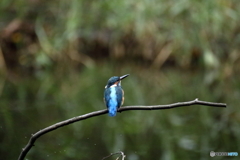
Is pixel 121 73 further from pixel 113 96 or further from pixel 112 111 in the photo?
pixel 112 111

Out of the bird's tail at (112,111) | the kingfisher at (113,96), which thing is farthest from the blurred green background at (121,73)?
the bird's tail at (112,111)

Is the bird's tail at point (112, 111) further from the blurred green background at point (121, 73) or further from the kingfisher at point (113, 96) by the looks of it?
the blurred green background at point (121, 73)

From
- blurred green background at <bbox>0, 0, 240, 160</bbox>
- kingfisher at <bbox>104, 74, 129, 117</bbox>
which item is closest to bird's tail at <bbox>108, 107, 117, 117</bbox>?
kingfisher at <bbox>104, 74, 129, 117</bbox>

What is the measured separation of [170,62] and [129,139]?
29.2 feet

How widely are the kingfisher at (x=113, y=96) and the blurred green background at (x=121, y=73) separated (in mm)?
1525

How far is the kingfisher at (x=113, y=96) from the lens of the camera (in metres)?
2.97

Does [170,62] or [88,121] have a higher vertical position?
[170,62]

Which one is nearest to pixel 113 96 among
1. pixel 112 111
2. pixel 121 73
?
pixel 112 111

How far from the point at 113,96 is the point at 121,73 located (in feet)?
28.4

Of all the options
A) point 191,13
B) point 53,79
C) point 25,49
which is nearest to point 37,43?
point 25,49

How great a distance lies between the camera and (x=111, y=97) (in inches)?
121

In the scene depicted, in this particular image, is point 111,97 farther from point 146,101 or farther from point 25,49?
point 25,49

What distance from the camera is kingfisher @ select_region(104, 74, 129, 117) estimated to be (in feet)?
9.76

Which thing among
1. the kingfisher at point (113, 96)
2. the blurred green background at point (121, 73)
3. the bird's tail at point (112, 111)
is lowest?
the bird's tail at point (112, 111)
